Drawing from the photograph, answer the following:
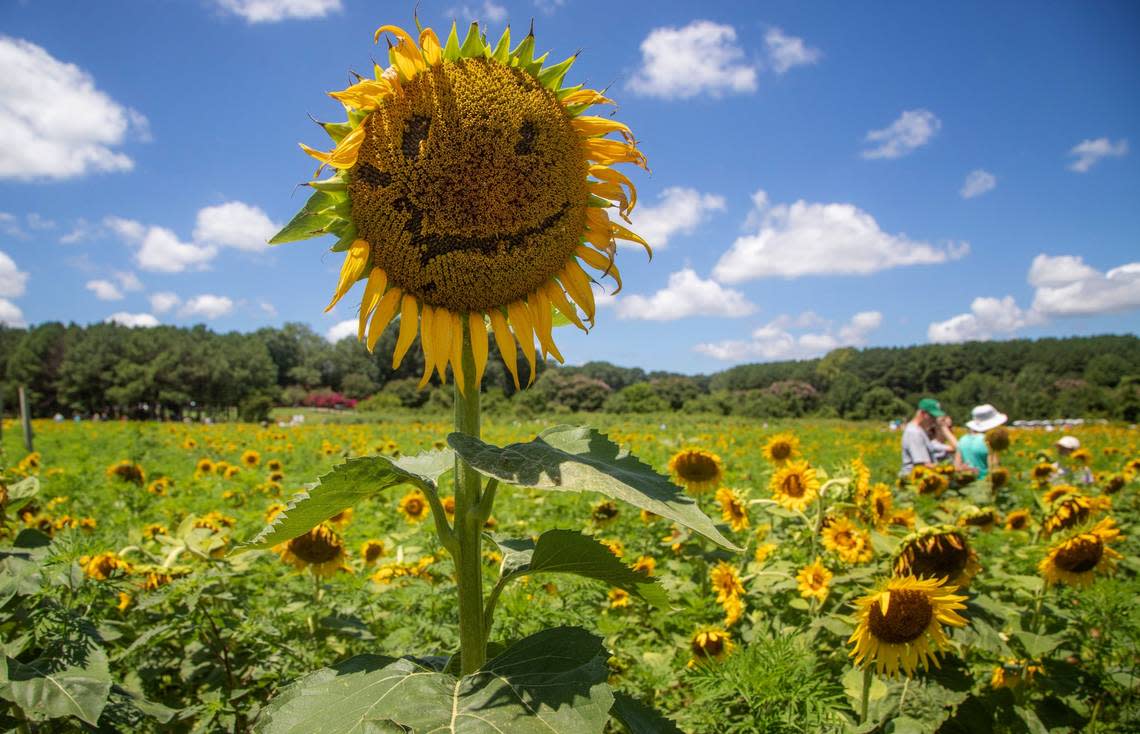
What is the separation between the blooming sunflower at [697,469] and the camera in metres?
4.29

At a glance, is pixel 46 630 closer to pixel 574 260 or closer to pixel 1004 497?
pixel 574 260

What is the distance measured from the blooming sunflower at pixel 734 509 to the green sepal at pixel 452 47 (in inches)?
123

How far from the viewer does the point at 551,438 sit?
1518mm

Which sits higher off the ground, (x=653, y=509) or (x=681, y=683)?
(x=653, y=509)

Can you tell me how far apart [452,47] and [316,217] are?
1.60 ft

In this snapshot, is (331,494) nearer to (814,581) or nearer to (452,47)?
(452,47)

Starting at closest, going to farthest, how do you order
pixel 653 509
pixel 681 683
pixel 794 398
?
pixel 653 509, pixel 681 683, pixel 794 398

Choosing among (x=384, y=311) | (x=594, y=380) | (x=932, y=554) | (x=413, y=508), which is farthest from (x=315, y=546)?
(x=594, y=380)

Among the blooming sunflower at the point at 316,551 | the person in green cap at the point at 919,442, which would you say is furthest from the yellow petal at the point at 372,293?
the person in green cap at the point at 919,442

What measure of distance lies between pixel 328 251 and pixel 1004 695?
289cm

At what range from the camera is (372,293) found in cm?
146

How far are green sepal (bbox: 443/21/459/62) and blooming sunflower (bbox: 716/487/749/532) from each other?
3.13 metres

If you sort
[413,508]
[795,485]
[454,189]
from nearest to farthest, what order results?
[454,189] → [795,485] → [413,508]

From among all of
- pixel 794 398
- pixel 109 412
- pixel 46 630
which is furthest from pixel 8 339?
pixel 46 630
